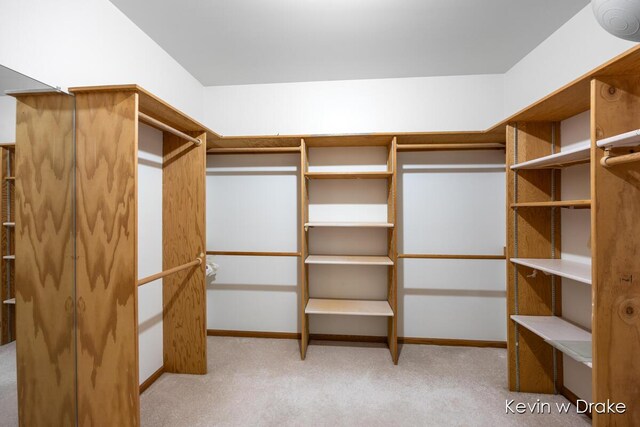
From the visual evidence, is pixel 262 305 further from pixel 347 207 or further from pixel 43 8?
pixel 43 8

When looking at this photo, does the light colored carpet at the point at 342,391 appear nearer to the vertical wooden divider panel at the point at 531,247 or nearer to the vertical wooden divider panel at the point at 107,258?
the vertical wooden divider panel at the point at 531,247

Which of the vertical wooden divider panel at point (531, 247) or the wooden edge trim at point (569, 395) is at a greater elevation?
the vertical wooden divider panel at point (531, 247)

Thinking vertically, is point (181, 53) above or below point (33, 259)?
above

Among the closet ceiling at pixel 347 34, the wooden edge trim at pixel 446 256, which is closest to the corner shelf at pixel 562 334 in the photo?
the wooden edge trim at pixel 446 256

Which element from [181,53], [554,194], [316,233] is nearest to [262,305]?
[316,233]

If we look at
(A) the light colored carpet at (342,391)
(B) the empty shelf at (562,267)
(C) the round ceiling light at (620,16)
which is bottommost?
(A) the light colored carpet at (342,391)

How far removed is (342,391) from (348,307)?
2.13 ft

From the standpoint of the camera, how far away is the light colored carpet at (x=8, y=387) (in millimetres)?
1163

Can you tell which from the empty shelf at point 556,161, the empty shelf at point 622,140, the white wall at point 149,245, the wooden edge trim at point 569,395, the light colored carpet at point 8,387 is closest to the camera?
the empty shelf at point 622,140

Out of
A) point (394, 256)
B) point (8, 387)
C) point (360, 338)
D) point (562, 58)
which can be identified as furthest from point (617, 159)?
point (8, 387)

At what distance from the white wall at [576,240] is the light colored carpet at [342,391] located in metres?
0.23

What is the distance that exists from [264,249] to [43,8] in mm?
Answer: 2130

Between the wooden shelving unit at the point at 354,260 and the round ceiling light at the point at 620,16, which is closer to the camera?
the round ceiling light at the point at 620,16

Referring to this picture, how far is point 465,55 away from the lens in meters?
2.25
